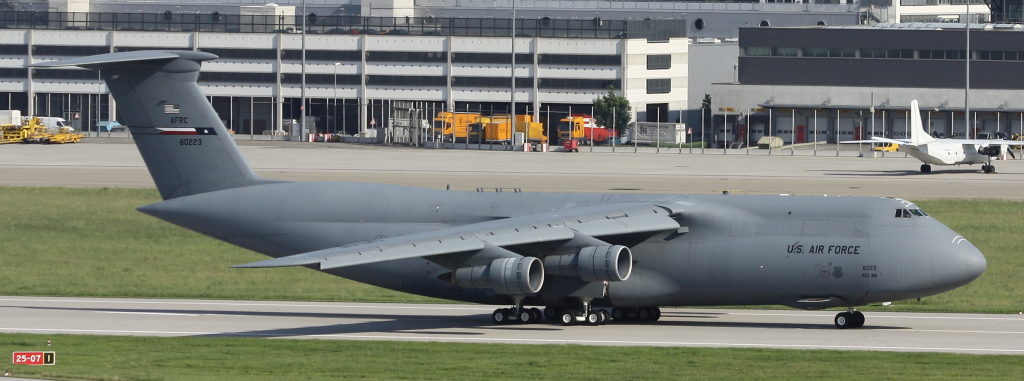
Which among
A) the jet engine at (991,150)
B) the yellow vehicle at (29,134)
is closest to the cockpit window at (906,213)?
the jet engine at (991,150)

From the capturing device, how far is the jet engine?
72.9m

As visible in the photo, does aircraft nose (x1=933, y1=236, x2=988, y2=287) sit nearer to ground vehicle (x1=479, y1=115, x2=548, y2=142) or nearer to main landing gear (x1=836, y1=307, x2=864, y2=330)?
main landing gear (x1=836, y1=307, x2=864, y2=330)

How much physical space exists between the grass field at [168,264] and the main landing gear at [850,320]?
4.55 metres

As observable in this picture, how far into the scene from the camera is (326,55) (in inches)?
4914

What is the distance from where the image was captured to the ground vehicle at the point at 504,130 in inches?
4094

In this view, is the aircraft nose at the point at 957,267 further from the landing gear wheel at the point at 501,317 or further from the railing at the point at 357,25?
the railing at the point at 357,25

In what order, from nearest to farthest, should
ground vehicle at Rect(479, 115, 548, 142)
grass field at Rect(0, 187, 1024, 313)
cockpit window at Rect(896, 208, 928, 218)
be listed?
cockpit window at Rect(896, 208, 928, 218)
grass field at Rect(0, 187, 1024, 313)
ground vehicle at Rect(479, 115, 548, 142)

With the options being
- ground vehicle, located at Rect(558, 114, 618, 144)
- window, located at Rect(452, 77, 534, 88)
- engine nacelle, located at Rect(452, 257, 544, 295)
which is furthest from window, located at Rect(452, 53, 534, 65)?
engine nacelle, located at Rect(452, 257, 544, 295)

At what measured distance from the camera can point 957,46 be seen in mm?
113688

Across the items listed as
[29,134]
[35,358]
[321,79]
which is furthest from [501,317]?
[321,79]

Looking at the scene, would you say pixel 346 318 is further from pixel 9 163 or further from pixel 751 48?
pixel 751 48

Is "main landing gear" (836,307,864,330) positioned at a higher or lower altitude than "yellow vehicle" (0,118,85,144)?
lower

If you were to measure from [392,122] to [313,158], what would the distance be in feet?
87.6

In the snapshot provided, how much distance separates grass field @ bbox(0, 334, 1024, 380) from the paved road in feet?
116
